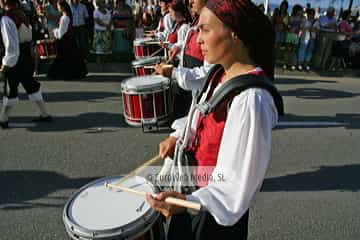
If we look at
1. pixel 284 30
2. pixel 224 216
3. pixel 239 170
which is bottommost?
pixel 284 30

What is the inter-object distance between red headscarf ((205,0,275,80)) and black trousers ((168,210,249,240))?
71cm

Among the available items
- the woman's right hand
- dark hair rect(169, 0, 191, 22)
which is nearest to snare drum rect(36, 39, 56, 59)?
dark hair rect(169, 0, 191, 22)

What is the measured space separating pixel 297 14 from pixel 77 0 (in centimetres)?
586

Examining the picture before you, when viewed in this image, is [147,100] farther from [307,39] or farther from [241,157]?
[307,39]

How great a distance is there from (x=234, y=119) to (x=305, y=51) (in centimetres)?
901

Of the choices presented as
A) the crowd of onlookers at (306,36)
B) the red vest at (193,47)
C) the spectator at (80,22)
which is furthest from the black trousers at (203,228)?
the crowd of onlookers at (306,36)

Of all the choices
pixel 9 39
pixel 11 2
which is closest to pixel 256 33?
pixel 9 39

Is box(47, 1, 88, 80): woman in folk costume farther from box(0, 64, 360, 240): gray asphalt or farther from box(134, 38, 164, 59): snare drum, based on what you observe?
box(134, 38, 164, 59): snare drum

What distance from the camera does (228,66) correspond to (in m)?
1.45

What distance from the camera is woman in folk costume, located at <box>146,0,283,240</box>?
1.24m

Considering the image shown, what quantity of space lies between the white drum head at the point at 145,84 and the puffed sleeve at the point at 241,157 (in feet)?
8.62

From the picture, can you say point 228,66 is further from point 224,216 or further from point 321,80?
point 321,80

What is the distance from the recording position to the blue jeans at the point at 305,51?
9.41m

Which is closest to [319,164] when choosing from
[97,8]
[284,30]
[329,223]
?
[329,223]
